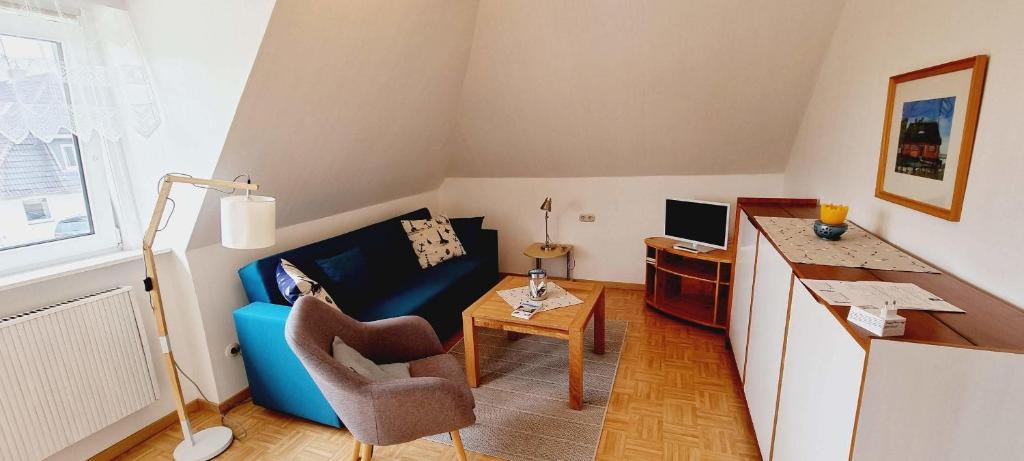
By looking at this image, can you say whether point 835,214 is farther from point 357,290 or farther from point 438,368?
point 357,290

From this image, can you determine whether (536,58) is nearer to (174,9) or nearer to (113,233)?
(174,9)

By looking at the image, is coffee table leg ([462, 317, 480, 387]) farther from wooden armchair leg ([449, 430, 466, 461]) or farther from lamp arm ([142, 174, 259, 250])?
lamp arm ([142, 174, 259, 250])

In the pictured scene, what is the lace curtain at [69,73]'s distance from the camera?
1.70 m

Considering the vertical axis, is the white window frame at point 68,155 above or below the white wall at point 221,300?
above

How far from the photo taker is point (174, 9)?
1.98 meters

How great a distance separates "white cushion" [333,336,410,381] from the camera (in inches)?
75.8

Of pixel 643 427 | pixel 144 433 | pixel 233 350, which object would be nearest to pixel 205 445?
pixel 144 433

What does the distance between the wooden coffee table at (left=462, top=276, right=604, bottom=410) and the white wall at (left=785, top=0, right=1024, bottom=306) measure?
4.87ft

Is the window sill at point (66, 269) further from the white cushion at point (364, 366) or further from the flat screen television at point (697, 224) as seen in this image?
the flat screen television at point (697, 224)

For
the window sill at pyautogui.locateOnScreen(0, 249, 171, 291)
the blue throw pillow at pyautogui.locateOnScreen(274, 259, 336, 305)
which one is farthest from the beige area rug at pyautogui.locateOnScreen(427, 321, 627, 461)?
the window sill at pyautogui.locateOnScreen(0, 249, 171, 291)

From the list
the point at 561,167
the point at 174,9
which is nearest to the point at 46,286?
the point at 174,9

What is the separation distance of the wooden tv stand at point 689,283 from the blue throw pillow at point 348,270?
7.66 feet

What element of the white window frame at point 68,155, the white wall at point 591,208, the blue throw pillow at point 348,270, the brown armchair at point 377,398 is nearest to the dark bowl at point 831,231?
the brown armchair at point 377,398

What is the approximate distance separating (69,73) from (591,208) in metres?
3.71
